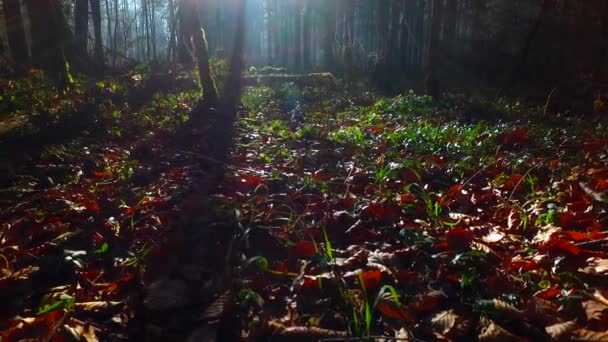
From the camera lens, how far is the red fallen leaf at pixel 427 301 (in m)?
1.84

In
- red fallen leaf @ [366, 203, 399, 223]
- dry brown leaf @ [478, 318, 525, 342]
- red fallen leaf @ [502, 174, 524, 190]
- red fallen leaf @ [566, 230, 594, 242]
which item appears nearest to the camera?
dry brown leaf @ [478, 318, 525, 342]

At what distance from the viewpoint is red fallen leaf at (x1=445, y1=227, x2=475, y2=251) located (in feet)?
7.61

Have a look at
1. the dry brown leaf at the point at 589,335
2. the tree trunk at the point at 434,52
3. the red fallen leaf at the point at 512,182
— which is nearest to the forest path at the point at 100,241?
the dry brown leaf at the point at 589,335

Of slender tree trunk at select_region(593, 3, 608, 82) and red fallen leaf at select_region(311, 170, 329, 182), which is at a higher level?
slender tree trunk at select_region(593, 3, 608, 82)

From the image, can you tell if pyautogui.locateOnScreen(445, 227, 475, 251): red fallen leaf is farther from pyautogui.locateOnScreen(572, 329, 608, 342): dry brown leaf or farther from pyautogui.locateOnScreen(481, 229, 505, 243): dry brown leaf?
pyautogui.locateOnScreen(572, 329, 608, 342): dry brown leaf

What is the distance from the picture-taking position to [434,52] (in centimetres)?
1440

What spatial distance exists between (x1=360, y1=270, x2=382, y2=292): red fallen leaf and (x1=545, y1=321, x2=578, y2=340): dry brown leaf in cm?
70

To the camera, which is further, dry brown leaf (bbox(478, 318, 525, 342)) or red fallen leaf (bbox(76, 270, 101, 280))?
red fallen leaf (bbox(76, 270, 101, 280))

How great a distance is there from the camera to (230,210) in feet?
9.77

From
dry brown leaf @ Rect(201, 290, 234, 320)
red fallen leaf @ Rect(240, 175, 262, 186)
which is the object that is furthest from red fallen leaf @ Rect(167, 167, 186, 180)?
dry brown leaf @ Rect(201, 290, 234, 320)

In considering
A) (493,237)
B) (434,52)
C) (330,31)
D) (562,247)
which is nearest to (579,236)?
(562,247)

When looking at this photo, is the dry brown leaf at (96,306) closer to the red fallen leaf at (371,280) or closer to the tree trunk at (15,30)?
the red fallen leaf at (371,280)

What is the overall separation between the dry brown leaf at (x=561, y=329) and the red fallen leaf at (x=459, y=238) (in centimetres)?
75

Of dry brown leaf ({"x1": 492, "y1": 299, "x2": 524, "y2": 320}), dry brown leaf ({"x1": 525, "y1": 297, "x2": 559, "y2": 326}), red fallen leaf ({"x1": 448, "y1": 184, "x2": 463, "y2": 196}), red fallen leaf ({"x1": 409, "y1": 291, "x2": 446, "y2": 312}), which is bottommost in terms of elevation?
red fallen leaf ({"x1": 409, "y1": 291, "x2": 446, "y2": 312})
